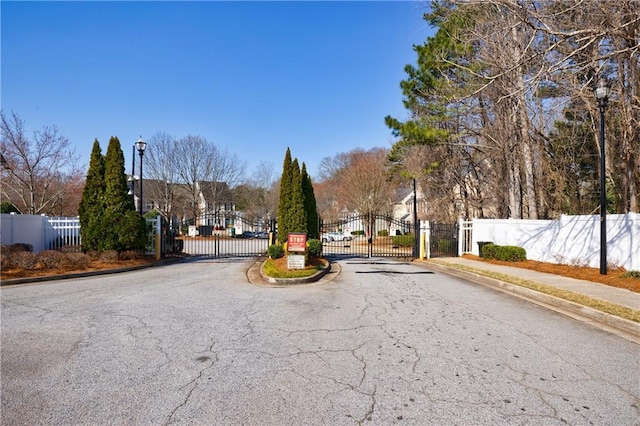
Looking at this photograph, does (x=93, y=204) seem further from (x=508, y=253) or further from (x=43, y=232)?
(x=508, y=253)

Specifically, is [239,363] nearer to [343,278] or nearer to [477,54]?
[343,278]

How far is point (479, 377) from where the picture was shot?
4.33 metres

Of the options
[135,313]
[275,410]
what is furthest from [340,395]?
[135,313]

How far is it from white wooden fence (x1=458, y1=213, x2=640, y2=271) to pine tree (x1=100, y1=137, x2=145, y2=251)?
52.1 feet

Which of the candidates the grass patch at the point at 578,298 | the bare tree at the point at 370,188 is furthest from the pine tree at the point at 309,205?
the bare tree at the point at 370,188

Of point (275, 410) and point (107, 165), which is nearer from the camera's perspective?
point (275, 410)

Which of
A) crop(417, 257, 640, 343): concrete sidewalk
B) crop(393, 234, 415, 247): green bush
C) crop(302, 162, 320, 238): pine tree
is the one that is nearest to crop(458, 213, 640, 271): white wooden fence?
crop(417, 257, 640, 343): concrete sidewalk

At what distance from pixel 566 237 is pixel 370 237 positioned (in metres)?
10.00

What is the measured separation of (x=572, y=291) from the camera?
9.38 metres

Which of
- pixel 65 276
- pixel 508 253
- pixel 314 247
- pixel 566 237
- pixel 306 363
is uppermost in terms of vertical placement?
pixel 566 237

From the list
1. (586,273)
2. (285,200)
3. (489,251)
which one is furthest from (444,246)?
(285,200)

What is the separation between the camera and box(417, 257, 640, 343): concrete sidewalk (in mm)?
6622

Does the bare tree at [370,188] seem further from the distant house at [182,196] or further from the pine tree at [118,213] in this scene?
the pine tree at [118,213]

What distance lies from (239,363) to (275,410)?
4.29 feet
